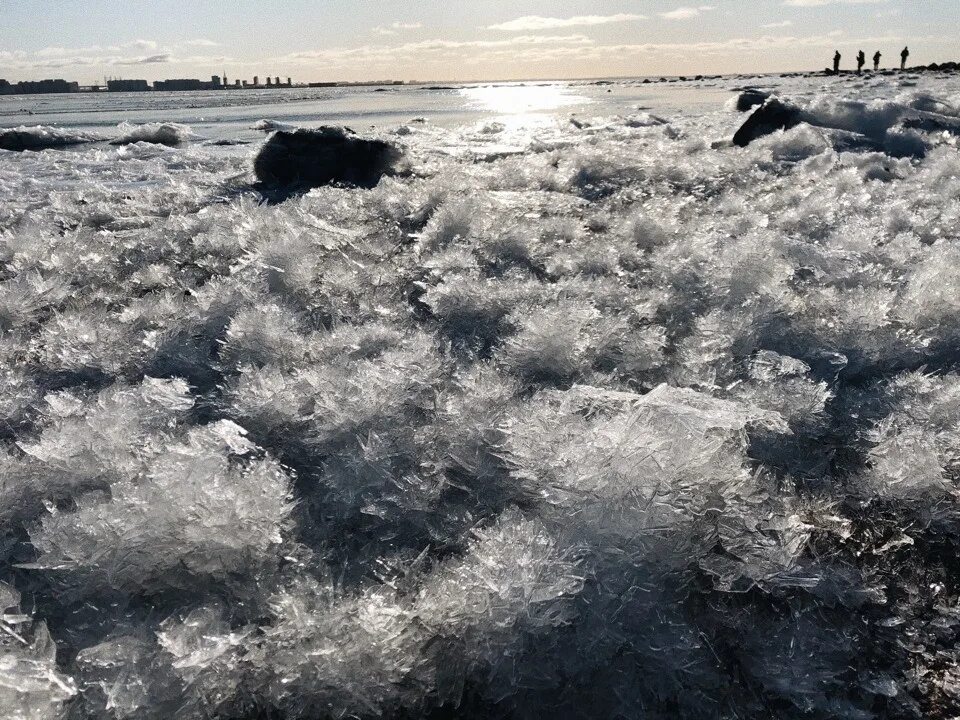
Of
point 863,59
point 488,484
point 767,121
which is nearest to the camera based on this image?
point 488,484

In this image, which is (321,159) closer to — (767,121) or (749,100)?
(767,121)

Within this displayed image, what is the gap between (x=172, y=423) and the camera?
5.68 ft

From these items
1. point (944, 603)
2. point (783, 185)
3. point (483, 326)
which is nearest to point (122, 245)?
point (483, 326)

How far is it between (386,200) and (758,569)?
399 centimetres

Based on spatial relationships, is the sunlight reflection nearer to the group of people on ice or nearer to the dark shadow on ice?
the dark shadow on ice

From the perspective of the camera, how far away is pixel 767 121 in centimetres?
778

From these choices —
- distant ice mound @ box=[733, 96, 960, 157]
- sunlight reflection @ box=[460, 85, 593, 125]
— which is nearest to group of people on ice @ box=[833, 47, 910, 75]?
sunlight reflection @ box=[460, 85, 593, 125]

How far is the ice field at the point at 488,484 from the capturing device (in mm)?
1024

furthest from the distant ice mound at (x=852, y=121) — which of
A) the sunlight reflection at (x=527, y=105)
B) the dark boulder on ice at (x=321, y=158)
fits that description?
the sunlight reflection at (x=527, y=105)

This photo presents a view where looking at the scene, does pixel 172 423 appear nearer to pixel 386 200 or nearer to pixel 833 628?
pixel 833 628

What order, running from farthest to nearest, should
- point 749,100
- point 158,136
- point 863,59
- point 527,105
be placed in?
1. point 863,59
2. point 527,105
3. point 749,100
4. point 158,136

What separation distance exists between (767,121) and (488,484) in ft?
26.4

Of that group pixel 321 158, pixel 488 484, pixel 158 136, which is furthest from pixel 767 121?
pixel 158 136

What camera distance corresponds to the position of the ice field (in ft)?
3.36
